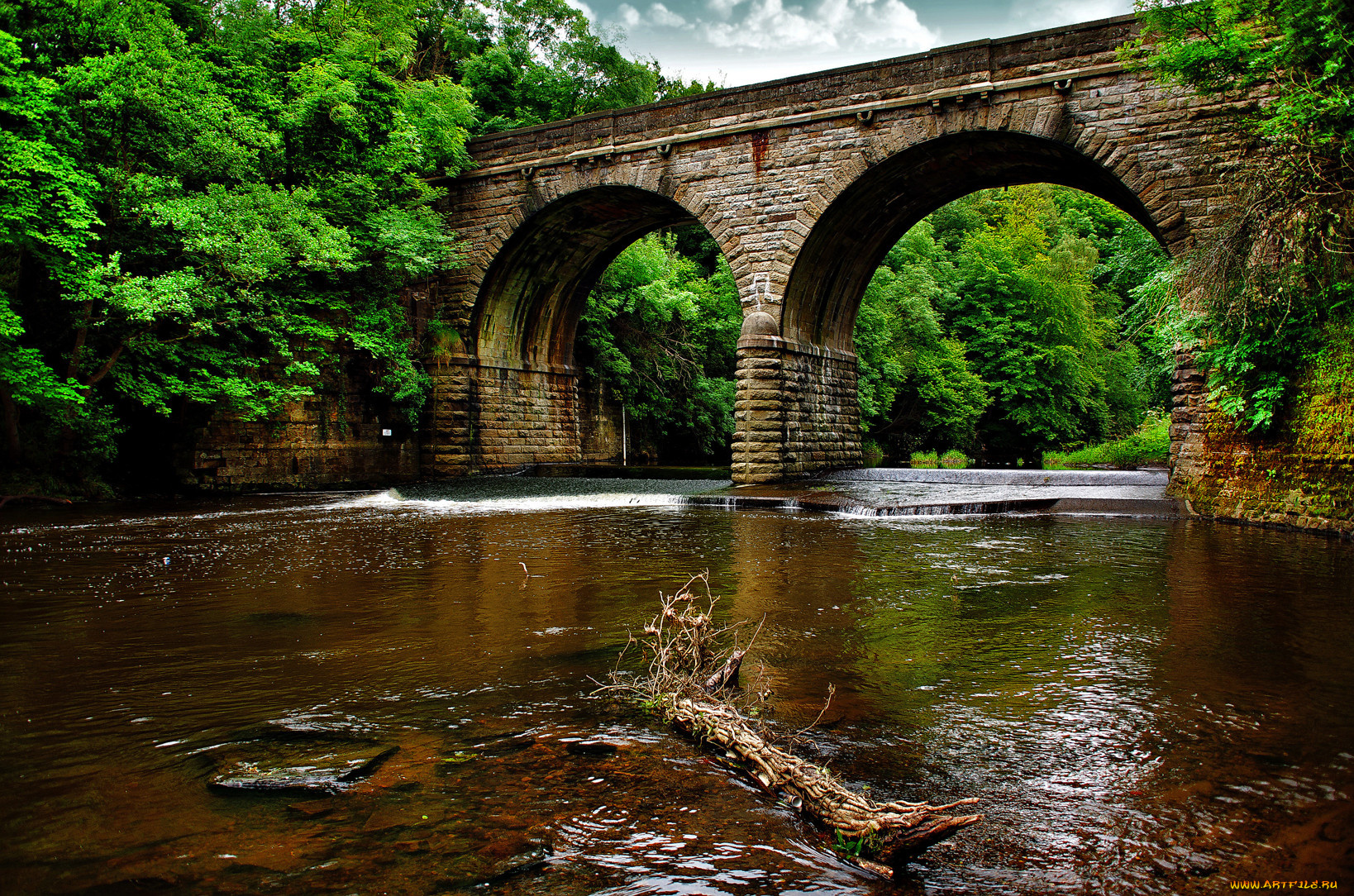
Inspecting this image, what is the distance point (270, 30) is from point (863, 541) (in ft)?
47.6

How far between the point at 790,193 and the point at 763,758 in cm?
1416

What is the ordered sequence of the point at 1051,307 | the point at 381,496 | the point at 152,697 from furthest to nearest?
the point at 1051,307
the point at 381,496
the point at 152,697

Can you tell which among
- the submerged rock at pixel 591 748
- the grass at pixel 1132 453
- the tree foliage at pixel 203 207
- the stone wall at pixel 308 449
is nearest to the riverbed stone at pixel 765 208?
the stone wall at pixel 308 449

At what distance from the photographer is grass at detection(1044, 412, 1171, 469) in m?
23.0

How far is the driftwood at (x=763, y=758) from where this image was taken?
209cm

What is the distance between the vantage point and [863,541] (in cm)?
841

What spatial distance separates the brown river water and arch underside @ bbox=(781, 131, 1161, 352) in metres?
9.42

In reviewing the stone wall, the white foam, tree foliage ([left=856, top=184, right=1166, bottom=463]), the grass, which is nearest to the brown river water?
the white foam

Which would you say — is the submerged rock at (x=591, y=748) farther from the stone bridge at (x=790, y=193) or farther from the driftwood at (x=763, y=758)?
the stone bridge at (x=790, y=193)

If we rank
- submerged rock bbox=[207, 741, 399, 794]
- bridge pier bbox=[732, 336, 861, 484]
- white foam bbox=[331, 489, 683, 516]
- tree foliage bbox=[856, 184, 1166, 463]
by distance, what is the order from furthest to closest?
tree foliage bbox=[856, 184, 1166, 463] → bridge pier bbox=[732, 336, 861, 484] → white foam bbox=[331, 489, 683, 516] → submerged rock bbox=[207, 741, 399, 794]

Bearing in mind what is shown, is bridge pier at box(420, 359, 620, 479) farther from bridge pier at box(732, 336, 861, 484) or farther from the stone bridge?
bridge pier at box(732, 336, 861, 484)

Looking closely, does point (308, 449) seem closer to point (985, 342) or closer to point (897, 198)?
point (897, 198)

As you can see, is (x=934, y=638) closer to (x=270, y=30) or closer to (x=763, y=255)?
(x=763, y=255)

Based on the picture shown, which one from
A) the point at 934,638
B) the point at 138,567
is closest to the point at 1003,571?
the point at 934,638
